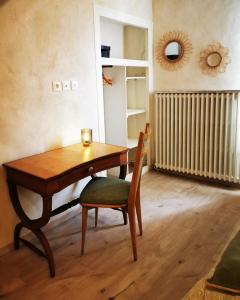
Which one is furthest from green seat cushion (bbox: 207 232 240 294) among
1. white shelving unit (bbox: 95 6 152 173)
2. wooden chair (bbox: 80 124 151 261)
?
white shelving unit (bbox: 95 6 152 173)

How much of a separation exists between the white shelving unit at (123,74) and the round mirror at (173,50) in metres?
0.23

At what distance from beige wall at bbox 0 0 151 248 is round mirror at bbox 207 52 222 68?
4.23ft

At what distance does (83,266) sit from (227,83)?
97.0 inches

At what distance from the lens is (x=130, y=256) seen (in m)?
2.20

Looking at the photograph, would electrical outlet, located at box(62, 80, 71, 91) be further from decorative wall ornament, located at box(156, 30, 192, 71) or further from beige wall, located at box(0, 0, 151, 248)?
decorative wall ornament, located at box(156, 30, 192, 71)

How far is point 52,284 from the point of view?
1937 mm

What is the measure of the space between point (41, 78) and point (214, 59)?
1973 millimetres

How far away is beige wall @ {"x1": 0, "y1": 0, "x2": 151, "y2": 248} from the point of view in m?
2.24

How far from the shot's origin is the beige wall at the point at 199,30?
3127mm

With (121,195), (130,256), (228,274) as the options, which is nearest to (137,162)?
(121,195)

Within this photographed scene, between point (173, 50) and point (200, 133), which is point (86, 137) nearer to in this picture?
point (200, 133)

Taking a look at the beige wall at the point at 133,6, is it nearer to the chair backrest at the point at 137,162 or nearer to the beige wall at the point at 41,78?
the beige wall at the point at 41,78

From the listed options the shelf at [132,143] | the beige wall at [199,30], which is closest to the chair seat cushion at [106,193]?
the shelf at [132,143]

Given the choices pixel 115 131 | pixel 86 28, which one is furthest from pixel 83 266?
pixel 86 28
